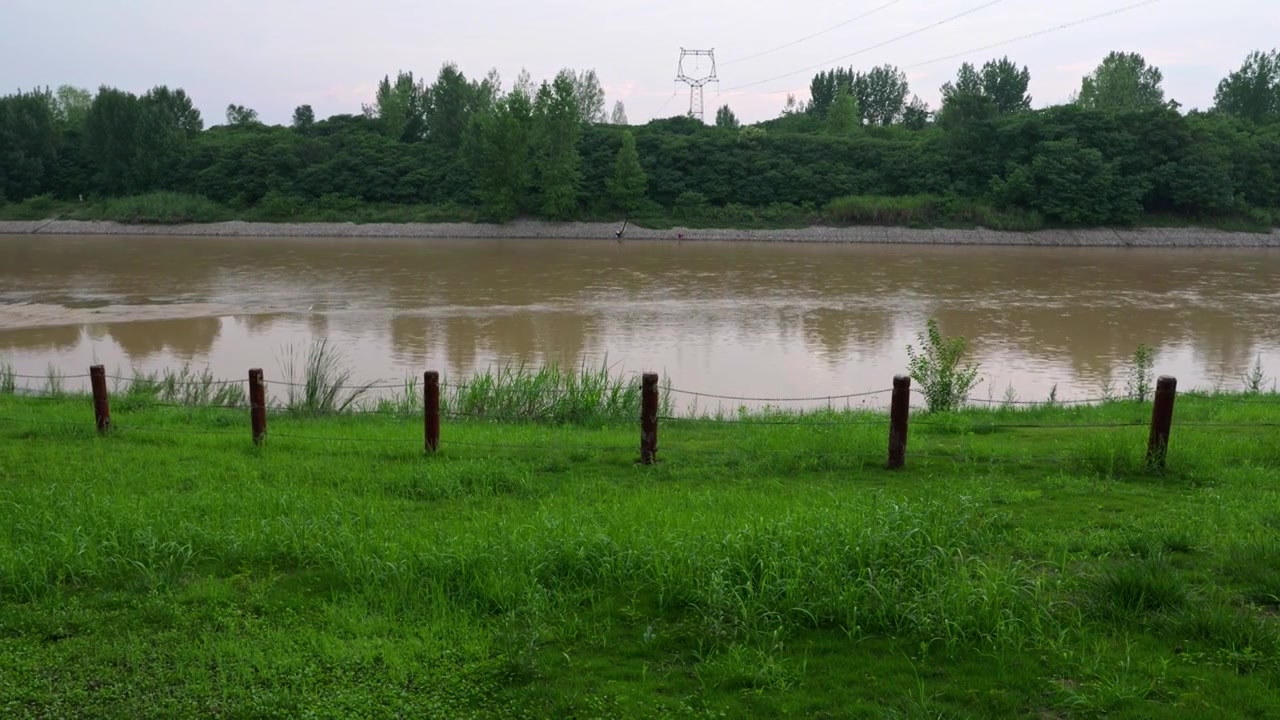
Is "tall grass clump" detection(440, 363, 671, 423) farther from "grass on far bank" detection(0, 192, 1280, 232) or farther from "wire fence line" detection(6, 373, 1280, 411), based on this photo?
"grass on far bank" detection(0, 192, 1280, 232)

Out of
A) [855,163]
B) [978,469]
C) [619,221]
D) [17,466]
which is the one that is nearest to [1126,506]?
[978,469]

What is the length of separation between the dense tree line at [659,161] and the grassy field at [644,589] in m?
57.6

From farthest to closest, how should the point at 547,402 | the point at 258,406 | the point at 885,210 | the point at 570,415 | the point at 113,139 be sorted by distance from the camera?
the point at 113,139 < the point at 885,210 < the point at 547,402 < the point at 570,415 < the point at 258,406

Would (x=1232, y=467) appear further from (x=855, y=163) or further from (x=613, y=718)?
(x=855, y=163)

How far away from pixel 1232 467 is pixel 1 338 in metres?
24.9

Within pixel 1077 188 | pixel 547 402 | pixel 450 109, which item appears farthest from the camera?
pixel 450 109

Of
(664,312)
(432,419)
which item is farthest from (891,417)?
(664,312)

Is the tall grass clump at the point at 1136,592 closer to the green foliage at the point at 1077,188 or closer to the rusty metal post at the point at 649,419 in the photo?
the rusty metal post at the point at 649,419

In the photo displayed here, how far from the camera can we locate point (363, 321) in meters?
26.9

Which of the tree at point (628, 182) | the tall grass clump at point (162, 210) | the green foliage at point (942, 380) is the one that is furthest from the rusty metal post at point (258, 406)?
the tall grass clump at point (162, 210)

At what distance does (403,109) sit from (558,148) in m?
27.5

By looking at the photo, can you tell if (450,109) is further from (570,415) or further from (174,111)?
(570,415)

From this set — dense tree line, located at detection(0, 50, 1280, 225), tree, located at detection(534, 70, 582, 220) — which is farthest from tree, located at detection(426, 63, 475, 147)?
tree, located at detection(534, 70, 582, 220)

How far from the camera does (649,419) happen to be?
909 centimetres
